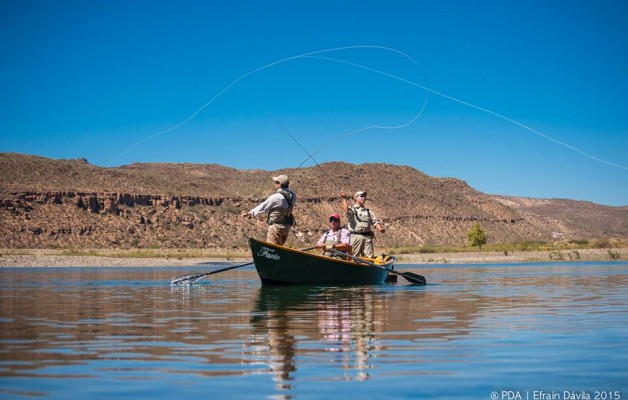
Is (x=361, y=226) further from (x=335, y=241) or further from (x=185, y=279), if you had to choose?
(x=185, y=279)

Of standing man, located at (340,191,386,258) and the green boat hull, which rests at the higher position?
standing man, located at (340,191,386,258)

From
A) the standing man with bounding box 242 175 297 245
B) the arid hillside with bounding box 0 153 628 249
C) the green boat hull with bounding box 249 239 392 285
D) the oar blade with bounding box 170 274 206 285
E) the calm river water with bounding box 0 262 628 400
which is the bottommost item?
the calm river water with bounding box 0 262 628 400

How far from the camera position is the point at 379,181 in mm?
122250

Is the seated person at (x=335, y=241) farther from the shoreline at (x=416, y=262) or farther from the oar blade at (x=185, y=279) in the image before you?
the shoreline at (x=416, y=262)

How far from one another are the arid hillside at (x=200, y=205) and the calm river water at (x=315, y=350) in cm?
7002

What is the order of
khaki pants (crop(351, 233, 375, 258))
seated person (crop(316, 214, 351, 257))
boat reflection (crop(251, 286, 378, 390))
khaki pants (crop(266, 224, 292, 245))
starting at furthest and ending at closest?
khaki pants (crop(351, 233, 375, 258)), seated person (crop(316, 214, 351, 257)), khaki pants (crop(266, 224, 292, 245)), boat reflection (crop(251, 286, 378, 390))

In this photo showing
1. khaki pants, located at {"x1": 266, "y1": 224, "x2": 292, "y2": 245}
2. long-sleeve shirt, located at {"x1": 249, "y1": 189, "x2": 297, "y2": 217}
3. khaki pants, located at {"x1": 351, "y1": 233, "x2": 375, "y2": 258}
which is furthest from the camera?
khaki pants, located at {"x1": 351, "y1": 233, "x2": 375, "y2": 258}

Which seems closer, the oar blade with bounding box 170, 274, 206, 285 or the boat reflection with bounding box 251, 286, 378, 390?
the boat reflection with bounding box 251, 286, 378, 390

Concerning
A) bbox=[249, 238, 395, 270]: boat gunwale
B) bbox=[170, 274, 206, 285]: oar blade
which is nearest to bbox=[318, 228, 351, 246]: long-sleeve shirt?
bbox=[249, 238, 395, 270]: boat gunwale

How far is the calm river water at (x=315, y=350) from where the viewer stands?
5.73 m

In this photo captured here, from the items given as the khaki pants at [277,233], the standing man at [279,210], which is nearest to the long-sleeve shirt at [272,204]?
the standing man at [279,210]

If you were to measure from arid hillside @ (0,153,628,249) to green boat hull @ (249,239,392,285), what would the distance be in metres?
62.5

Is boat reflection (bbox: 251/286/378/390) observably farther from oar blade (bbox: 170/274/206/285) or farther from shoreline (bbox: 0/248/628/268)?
shoreline (bbox: 0/248/628/268)

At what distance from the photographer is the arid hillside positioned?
277 feet
